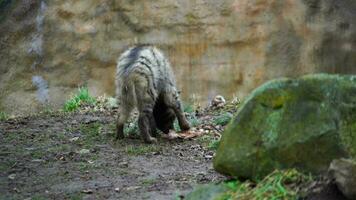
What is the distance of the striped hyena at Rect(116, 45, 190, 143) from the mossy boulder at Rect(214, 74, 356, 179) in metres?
3.63

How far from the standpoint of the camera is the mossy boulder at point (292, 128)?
5605mm

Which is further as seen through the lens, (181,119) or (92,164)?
(181,119)

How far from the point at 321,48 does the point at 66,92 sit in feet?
15.7

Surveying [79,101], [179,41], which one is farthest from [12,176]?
[179,41]

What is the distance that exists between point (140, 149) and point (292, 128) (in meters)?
3.65

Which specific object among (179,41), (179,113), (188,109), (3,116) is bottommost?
(3,116)

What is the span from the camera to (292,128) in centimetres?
569

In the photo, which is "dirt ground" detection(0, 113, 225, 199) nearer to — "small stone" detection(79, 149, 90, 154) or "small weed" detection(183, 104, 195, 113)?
"small stone" detection(79, 149, 90, 154)

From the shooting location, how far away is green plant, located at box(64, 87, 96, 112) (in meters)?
12.8

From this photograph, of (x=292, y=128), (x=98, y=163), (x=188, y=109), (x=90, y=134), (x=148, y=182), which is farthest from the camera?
(x=188, y=109)

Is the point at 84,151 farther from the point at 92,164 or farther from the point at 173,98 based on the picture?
the point at 173,98

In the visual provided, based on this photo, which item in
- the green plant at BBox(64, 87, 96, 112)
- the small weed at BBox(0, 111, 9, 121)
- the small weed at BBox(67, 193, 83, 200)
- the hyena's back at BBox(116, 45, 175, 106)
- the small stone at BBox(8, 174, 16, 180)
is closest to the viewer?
the small weed at BBox(67, 193, 83, 200)

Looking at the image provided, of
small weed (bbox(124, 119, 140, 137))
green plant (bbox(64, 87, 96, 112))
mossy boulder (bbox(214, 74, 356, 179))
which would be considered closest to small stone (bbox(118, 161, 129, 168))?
small weed (bbox(124, 119, 140, 137))

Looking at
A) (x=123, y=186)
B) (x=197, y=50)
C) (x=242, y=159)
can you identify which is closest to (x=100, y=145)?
(x=123, y=186)
